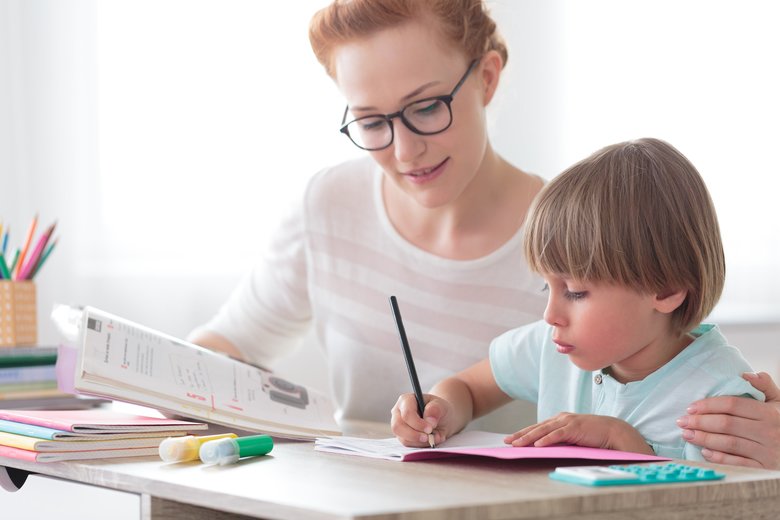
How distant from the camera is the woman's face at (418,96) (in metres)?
1.40

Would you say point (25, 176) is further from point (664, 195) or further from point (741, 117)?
point (741, 117)

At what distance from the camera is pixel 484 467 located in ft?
2.81

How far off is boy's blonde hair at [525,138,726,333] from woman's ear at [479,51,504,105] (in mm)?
450

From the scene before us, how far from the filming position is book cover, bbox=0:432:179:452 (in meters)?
0.95

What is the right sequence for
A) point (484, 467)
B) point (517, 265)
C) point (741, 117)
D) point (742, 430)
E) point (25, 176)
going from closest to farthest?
point (484, 467) → point (742, 430) → point (517, 265) → point (25, 176) → point (741, 117)

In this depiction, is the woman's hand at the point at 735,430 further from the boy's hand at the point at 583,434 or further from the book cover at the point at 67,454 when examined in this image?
the book cover at the point at 67,454

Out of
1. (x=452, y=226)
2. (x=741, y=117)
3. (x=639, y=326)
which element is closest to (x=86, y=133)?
(x=452, y=226)

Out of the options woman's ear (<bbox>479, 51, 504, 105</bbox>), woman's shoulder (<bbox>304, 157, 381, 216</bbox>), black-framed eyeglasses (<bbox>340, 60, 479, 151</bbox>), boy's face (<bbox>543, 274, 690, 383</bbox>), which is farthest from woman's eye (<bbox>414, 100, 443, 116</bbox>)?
boy's face (<bbox>543, 274, 690, 383</bbox>)

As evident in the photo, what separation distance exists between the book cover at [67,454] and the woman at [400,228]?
615 mm

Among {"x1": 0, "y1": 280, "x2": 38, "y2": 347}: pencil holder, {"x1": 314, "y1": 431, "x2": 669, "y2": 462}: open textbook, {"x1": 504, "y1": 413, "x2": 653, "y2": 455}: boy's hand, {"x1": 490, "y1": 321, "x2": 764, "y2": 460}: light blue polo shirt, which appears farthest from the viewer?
{"x1": 0, "y1": 280, "x2": 38, "y2": 347}: pencil holder

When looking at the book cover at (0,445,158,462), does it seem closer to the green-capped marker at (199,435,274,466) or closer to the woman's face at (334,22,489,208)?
the green-capped marker at (199,435,274,466)

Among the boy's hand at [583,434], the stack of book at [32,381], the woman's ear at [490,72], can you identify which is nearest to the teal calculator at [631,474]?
the boy's hand at [583,434]

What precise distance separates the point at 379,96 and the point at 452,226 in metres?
0.31

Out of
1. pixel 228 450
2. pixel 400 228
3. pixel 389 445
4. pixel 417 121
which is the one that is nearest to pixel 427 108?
pixel 417 121
